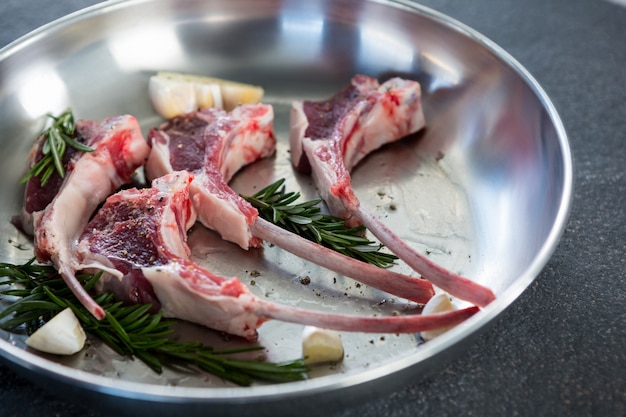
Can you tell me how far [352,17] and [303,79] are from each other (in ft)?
1.07

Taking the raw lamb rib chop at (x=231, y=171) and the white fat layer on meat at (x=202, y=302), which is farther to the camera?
the raw lamb rib chop at (x=231, y=171)

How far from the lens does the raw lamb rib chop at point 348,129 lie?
2.27 metres

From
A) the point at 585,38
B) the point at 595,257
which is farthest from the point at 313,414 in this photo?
the point at 585,38

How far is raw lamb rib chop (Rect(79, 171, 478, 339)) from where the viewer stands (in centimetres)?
177

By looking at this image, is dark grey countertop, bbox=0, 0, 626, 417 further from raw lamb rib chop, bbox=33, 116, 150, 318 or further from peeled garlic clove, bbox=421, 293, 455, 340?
raw lamb rib chop, bbox=33, 116, 150, 318

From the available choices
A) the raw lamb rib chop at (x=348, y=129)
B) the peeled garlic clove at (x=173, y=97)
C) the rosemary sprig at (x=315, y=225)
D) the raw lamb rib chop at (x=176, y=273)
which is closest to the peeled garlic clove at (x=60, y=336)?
the raw lamb rib chop at (x=176, y=273)

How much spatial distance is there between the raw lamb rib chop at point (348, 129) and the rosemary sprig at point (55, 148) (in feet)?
2.46

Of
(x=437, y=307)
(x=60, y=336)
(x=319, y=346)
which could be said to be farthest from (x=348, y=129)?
(x=60, y=336)

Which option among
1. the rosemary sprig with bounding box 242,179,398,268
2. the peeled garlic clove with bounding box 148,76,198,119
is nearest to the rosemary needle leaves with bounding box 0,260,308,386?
the rosemary sprig with bounding box 242,179,398,268

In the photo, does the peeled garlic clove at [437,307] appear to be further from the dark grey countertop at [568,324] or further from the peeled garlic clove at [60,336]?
the peeled garlic clove at [60,336]

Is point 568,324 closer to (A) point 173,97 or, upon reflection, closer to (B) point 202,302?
(B) point 202,302

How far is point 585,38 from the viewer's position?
3.42m

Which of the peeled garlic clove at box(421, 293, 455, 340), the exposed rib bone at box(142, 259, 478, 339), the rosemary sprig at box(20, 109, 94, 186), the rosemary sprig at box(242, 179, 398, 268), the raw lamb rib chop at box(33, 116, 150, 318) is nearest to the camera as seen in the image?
the exposed rib bone at box(142, 259, 478, 339)

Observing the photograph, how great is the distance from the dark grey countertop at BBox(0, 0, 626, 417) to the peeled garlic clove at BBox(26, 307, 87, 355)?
0.11 metres
